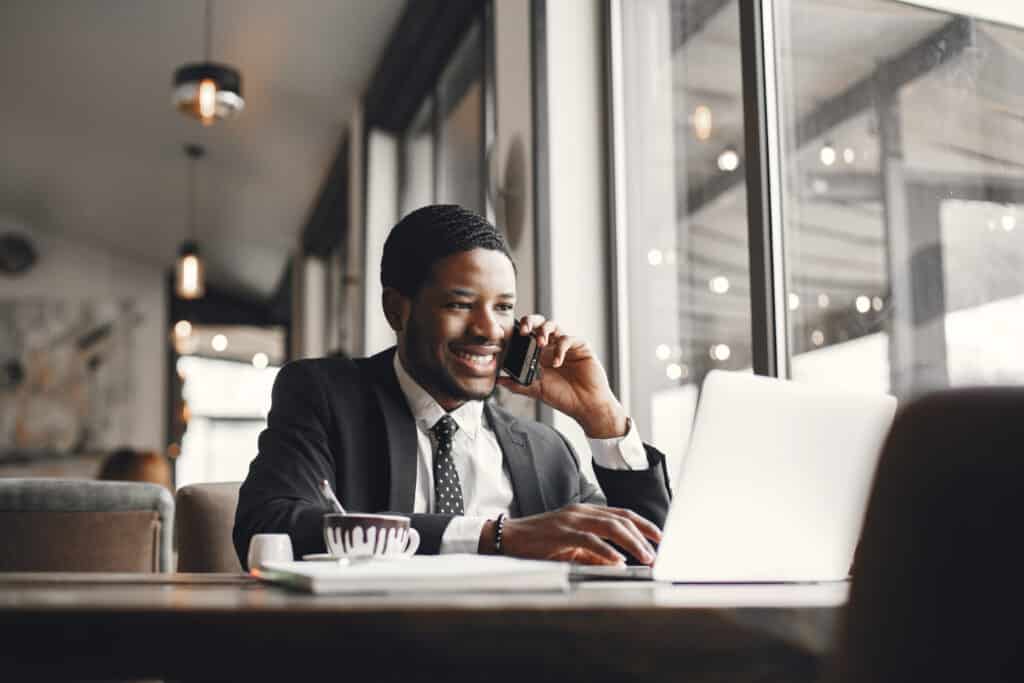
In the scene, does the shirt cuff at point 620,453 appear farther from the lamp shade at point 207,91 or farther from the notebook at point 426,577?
the lamp shade at point 207,91

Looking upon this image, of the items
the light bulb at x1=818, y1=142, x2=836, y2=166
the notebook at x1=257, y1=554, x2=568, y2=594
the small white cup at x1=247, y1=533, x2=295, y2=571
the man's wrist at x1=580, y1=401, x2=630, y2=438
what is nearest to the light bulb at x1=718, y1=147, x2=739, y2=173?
the light bulb at x1=818, y1=142, x2=836, y2=166

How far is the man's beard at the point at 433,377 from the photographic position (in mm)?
1960

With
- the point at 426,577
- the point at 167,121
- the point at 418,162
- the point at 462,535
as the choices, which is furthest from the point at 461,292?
the point at 167,121

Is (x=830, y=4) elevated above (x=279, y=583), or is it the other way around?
(x=830, y=4)

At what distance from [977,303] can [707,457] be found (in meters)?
1.10

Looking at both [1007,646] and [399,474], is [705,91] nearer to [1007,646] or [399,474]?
[399,474]

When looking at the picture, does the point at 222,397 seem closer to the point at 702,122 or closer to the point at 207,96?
the point at 207,96

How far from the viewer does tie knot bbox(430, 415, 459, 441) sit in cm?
195

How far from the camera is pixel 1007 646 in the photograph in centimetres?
→ 48

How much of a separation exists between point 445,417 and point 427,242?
320mm

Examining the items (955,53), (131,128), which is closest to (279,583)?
(955,53)

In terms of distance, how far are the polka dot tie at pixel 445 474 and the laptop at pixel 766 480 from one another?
647mm

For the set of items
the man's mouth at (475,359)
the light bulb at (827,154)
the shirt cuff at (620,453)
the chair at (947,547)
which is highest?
the light bulb at (827,154)

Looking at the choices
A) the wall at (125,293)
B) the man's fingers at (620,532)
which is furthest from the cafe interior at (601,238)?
the wall at (125,293)
